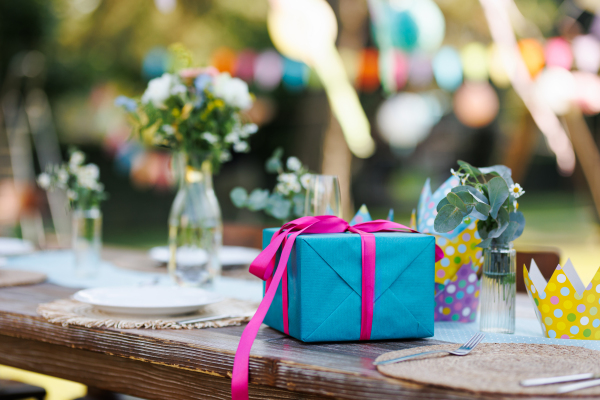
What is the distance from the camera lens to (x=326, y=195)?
3.40ft

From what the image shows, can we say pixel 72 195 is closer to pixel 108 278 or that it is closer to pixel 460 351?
pixel 108 278

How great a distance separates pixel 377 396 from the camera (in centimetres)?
64

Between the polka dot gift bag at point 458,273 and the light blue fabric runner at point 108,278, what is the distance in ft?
1.17

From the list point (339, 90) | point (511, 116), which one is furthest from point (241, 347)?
point (511, 116)

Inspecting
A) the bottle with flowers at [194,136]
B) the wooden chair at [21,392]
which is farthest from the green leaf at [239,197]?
the wooden chair at [21,392]

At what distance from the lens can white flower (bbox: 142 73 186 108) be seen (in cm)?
130

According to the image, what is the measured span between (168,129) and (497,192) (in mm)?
731

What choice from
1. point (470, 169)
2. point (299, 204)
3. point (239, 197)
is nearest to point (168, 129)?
point (239, 197)

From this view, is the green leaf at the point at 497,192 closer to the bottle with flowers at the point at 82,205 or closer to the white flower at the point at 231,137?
the white flower at the point at 231,137

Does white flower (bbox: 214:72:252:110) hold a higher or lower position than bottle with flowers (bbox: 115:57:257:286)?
higher

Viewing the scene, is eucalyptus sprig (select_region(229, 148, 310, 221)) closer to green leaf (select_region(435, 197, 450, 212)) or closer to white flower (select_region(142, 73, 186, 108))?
white flower (select_region(142, 73, 186, 108))

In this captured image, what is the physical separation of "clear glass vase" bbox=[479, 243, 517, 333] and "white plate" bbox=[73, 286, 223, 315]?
43 centimetres

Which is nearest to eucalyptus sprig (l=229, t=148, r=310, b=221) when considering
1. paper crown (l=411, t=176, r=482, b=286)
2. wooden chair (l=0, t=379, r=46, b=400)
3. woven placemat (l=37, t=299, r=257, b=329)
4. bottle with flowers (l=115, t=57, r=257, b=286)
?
bottle with flowers (l=115, t=57, r=257, b=286)

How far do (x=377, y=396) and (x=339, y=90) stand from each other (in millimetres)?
3738
